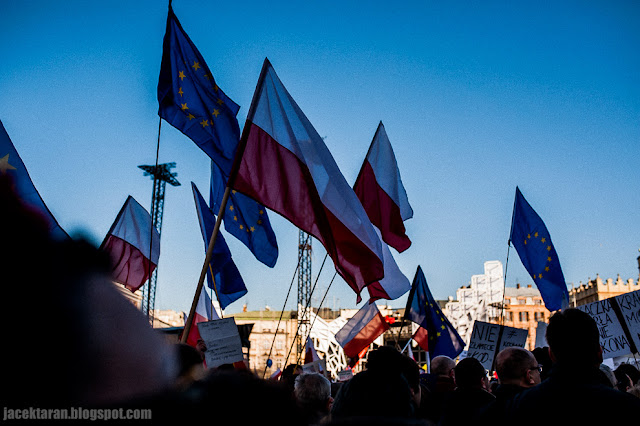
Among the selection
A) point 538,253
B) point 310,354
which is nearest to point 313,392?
point 538,253

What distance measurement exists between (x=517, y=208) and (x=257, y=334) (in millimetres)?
65326

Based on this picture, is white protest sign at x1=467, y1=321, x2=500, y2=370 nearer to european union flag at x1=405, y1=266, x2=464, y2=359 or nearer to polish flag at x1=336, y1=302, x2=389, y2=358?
european union flag at x1=405, y1=266, x2=464, y2=359

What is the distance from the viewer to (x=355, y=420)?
1108 millimetres

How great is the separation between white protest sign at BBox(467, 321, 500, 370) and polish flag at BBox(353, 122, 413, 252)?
200 centimetres

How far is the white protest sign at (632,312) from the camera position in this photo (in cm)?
746

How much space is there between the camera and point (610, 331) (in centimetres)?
774

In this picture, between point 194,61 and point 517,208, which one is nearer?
point 194,61

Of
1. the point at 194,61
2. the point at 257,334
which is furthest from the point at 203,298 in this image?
the point at 257,334

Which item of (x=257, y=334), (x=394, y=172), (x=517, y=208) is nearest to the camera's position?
(x=394, y=172)

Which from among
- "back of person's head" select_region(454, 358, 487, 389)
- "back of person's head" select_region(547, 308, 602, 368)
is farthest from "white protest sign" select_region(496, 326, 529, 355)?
"back of person's head" select_region(547, 308, 602, 368)

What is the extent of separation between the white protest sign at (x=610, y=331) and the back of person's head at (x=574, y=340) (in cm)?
538

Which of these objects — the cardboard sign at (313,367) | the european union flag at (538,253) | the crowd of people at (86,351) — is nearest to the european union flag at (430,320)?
the european union flag at (538,253)

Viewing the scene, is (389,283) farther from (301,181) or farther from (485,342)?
(301,181)

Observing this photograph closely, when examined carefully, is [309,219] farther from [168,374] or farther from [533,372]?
[168,374]
